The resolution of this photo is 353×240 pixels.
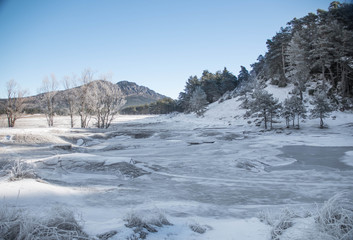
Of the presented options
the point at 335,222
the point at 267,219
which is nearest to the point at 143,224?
the point at 267,219

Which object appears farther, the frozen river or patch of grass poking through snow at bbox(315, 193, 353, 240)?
the frozen river

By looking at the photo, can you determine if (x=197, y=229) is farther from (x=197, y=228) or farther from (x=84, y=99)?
(x=84, y=99)

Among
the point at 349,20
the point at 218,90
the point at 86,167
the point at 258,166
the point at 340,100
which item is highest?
the point at 349,20

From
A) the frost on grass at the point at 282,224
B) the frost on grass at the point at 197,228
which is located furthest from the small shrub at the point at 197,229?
the frost on grass at the point at 282,224

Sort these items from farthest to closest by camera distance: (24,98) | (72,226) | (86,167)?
(24,98) → (86,167) → (72,226)

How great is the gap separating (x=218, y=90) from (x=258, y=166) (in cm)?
6236

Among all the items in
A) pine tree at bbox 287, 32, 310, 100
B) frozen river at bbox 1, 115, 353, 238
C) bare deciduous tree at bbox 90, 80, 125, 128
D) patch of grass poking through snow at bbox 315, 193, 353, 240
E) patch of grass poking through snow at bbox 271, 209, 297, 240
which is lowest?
frozen river at bbox 1, 115, 353, 238

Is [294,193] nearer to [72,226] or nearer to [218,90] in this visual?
[72,226]

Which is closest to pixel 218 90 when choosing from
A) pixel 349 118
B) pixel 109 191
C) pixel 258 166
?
pixel 349 118

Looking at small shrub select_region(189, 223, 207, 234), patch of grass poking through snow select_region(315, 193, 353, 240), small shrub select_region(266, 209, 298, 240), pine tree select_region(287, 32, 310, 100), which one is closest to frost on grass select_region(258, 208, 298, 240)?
small shrub select_region(266, 209, 298, 240)

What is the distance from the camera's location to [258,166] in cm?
891

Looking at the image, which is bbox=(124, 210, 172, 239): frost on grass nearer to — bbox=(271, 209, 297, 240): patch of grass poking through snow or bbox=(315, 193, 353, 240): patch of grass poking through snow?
bbox=(271, 209, 297, 240): patch of grass poking through snow

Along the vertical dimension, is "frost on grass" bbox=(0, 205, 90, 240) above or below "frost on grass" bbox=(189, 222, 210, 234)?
above

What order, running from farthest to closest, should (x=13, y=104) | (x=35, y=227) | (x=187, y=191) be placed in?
1. (x=13, y=104)
2. (x=187, y=191)
3. (x=35, y=227)
